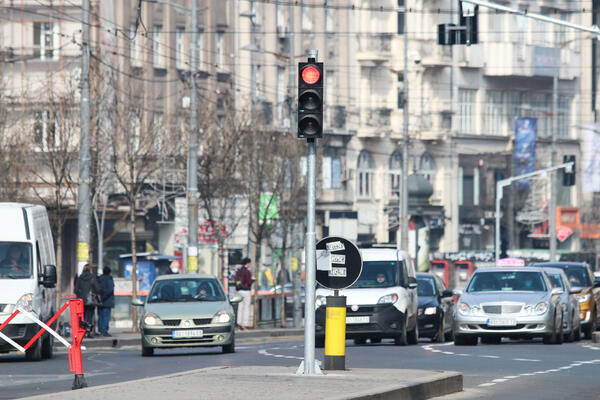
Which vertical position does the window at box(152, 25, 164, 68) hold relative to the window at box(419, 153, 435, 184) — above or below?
above

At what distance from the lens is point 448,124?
84.3 metres

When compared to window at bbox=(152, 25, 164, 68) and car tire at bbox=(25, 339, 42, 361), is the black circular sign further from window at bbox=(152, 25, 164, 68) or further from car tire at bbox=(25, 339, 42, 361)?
window at bbox=(152, 25, 164, 68)

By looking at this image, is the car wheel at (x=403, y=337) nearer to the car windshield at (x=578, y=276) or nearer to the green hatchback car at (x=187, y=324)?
the green hatchback car at (x=187, y=324)

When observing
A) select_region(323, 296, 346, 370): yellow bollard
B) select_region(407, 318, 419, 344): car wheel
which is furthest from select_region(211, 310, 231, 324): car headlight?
select_region(323, 296, 346, 370): yellow bollard

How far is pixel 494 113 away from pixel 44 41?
34561 mm

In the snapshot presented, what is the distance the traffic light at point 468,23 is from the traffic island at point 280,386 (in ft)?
36.5

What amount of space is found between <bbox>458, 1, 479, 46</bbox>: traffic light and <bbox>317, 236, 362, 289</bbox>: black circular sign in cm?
1106

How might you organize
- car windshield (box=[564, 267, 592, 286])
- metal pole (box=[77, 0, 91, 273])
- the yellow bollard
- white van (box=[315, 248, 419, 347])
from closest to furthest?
the yellow bollard
white van (box=[315, 248, 419, 347])
metal pole (box=[77, 0, 91, 273])
car windshield (box=[564, 267, 592, 286])

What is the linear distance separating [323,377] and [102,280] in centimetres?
2053

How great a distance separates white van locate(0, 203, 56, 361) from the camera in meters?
26.8

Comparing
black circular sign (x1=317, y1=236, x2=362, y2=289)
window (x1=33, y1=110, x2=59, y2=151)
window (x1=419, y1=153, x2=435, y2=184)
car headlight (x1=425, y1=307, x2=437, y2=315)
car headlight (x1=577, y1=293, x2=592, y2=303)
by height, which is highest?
window (x1=419, y1=153, x2=435, y2=184)

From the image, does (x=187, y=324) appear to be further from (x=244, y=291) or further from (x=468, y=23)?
(x=244, y=291)

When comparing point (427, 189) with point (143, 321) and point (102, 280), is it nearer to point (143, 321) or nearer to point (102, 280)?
point (102, 280)

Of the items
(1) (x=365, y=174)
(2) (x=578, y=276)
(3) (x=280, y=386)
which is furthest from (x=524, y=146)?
(3) (x=280, y=386)
